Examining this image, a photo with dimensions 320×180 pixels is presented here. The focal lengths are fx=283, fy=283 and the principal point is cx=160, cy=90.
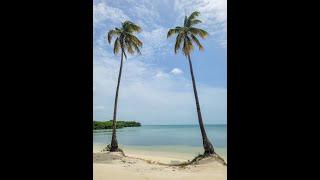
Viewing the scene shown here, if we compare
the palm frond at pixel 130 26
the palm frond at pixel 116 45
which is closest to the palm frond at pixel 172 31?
the palm frond at pixel 130 26

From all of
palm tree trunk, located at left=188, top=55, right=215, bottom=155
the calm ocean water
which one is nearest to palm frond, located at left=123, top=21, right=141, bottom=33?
palm tree trunk, located at left=188, top=55, right=215, bottom=155

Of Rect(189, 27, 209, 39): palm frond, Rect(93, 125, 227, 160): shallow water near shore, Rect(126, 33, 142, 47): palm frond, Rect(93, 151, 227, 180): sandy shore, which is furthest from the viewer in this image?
Rect(93, 125, 227, 160): shallow water near shore

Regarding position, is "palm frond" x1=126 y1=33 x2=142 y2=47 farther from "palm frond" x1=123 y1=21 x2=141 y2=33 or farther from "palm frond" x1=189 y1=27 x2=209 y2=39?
"palm frond" x1=189 y1=27 x2=209 y2=39

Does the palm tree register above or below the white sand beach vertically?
above

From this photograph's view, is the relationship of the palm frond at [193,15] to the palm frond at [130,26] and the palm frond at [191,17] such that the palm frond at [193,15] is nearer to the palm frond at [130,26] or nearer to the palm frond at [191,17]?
the palm frond at [191,17]

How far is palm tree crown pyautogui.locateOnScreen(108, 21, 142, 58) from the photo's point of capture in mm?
17656
